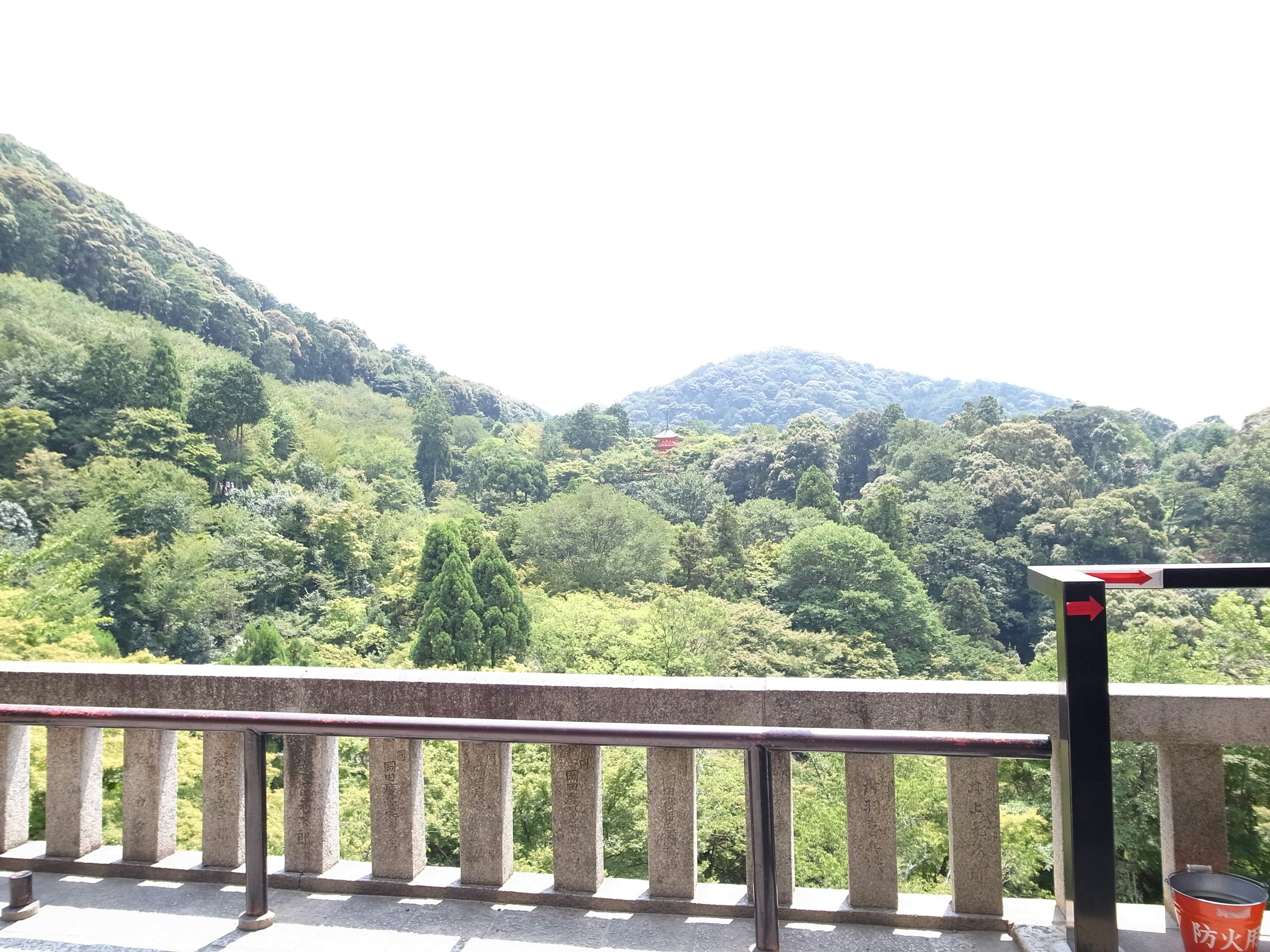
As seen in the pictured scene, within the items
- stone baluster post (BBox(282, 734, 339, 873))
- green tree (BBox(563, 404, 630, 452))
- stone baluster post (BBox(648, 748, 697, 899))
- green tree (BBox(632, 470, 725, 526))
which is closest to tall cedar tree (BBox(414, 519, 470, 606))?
green tree (BBox(632, 470, 725, 526))

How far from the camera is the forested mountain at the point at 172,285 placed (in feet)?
185

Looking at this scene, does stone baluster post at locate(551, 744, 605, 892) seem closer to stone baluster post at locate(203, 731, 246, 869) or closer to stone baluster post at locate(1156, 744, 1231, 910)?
stone baluster post at locate(203, 731, 246, 869)

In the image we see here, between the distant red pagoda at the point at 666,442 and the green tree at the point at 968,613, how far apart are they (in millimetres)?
38789

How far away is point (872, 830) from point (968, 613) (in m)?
45.7

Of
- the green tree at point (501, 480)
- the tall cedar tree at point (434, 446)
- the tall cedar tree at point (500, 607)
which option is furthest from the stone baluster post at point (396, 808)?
the tall cedar tree at point (434, 446)

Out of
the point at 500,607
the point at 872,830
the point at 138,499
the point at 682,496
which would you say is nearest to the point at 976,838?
the point at 872,830

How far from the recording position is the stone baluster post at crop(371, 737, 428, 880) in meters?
2.29

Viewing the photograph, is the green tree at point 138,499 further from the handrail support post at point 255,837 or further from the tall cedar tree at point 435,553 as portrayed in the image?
the handrail support post at point 255,837

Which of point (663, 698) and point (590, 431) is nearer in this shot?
point (663, 698)

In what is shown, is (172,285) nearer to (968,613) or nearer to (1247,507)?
(968,613)

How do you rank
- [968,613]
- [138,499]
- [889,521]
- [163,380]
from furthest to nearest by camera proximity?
[889,521] → [163,380] → [968,613] → [138,499]

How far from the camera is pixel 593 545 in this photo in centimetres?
4688

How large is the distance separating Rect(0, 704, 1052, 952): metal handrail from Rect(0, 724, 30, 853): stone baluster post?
44 cm

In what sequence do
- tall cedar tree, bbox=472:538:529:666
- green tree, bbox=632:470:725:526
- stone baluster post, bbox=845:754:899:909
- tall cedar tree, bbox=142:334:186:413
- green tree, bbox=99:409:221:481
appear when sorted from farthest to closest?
green tree, bbox=632:470:725:526, tall cedar tree, bbox=142:334:186:413, green tree, bbox=99:409:221:481, tall cedar tree, bbox=472:538:529:666, stone baluster post, bbox=845:754:899:909
